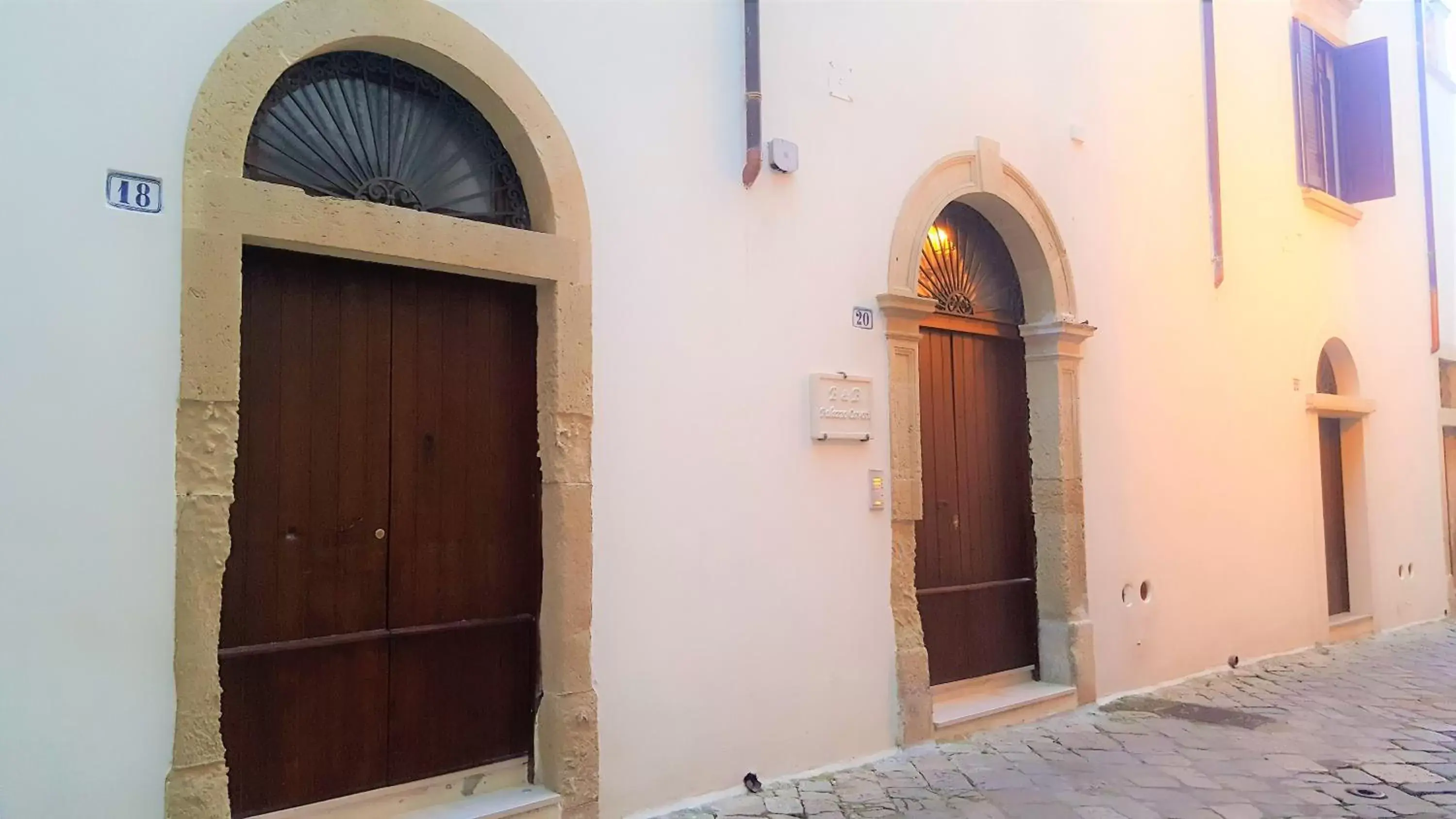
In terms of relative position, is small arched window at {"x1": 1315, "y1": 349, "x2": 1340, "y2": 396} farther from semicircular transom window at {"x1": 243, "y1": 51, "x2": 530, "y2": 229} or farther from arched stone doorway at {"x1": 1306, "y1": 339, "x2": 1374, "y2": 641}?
semicircular transom window at {"x1": 243, "y1": 51, "x2": 530, "y2": 229}

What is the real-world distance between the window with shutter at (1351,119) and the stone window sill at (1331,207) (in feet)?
0.48

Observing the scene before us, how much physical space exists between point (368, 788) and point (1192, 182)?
6935 millimetres

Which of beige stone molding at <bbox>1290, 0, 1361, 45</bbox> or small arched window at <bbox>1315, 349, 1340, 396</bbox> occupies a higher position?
beige stone molding at <bbox>1290, 0, 1361, 45</bbox>

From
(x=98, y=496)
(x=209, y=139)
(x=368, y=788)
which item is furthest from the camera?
(x=368, y=788)

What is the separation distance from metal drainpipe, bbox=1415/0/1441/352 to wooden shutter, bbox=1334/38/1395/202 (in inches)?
65.1

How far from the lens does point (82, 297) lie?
3172 mm

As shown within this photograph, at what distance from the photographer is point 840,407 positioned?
5258 millimetres

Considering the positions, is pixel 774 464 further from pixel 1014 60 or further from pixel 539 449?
pixel 1014 60

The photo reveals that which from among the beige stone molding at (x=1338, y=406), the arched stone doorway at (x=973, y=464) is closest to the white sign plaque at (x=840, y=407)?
the arched stone doorway at (x=973, y=464)

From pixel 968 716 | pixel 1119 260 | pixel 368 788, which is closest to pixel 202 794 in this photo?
pixel 368 788

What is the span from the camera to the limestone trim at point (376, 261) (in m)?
3.31

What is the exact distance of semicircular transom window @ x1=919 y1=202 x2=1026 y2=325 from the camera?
20.6 feet

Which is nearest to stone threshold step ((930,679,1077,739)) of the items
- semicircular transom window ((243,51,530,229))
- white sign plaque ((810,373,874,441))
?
white sign plaque ((810,373,874,441))

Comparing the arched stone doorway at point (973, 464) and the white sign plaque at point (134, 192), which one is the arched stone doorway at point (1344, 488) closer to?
the arched stone doorway at point (973, 464)
